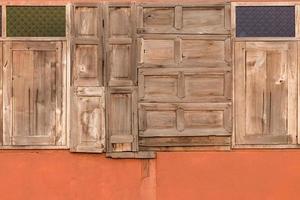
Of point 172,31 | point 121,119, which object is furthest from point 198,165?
point 172,31

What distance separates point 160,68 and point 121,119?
78cm

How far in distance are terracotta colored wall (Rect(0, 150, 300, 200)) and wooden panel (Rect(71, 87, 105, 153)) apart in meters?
0.15

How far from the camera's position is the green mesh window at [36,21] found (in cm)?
940

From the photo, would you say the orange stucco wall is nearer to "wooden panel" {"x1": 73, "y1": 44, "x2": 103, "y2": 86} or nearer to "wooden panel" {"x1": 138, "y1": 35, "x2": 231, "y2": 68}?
"wooden panel" {"x1": 73, "y1": 44, "x2": 103, "y2": 86}

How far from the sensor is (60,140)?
938 cm

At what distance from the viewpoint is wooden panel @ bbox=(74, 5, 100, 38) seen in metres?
9.35

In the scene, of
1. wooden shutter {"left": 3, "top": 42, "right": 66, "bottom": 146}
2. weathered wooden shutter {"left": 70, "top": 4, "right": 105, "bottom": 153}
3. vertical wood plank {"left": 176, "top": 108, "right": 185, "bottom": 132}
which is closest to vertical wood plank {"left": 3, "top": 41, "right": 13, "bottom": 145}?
wooden shutter {"left": 3, "top": 42, "right": 66, "bottom": 146}

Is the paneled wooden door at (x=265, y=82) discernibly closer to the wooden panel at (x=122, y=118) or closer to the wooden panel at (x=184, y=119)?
the wooden panel at (x=184, y=119)

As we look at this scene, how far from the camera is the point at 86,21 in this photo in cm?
937

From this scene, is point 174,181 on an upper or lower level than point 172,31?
lower

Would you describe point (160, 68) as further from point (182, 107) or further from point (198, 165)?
point (198, 165)

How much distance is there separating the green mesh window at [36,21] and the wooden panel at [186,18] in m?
1.03

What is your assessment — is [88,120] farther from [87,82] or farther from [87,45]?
[87,45]

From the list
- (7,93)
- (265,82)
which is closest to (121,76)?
(7,93)
